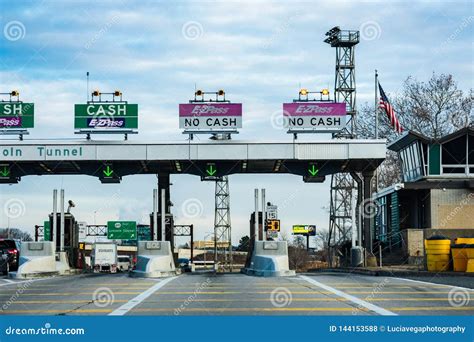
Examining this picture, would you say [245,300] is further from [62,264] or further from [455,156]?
[455,156]

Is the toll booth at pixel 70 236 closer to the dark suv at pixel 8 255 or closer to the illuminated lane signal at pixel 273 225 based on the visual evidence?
the dark suv at pixel 8 255

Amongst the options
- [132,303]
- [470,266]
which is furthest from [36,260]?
[132,303]

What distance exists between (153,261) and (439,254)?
1062 cm

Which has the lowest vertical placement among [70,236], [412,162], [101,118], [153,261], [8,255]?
[153,261]

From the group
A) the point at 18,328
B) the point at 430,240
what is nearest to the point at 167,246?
the point at 430,240

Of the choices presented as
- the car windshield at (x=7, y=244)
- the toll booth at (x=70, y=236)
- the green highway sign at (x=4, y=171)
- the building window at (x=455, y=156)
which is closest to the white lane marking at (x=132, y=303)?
the car windshield at (x=7, y=244)

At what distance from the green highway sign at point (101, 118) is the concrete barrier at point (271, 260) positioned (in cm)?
1093

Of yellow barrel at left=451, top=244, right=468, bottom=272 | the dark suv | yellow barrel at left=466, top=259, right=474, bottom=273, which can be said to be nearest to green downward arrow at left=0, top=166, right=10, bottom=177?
the dark suv

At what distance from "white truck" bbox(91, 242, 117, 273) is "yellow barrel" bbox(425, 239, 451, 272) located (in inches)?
1621

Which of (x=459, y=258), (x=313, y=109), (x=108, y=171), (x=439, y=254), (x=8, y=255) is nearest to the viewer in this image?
(x=459, y=258)

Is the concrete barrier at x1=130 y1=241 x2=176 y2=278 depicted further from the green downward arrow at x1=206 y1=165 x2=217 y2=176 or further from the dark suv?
the green downward arrow at x1=206 y1=165 x2=217 y2=176

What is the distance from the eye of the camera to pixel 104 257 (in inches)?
2670

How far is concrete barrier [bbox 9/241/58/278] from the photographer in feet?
99.8

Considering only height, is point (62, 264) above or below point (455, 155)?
below
